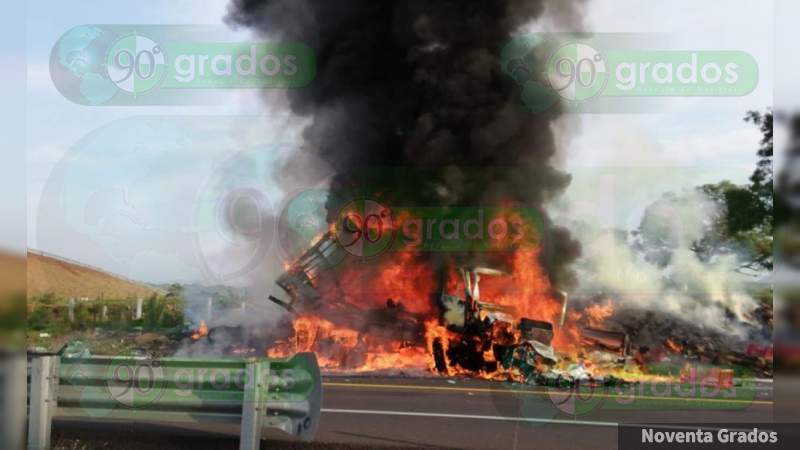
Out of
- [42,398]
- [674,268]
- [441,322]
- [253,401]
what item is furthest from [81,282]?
[674,268]

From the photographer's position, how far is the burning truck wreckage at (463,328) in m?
4.66

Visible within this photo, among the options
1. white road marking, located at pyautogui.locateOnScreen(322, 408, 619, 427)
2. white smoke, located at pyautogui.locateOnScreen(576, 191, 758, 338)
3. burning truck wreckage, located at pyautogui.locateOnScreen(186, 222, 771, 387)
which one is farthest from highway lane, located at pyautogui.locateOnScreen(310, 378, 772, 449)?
white smoke, located at pyautogui.locateOnScreen(576, 191, 758, 338)

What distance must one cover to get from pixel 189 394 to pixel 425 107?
310 cm

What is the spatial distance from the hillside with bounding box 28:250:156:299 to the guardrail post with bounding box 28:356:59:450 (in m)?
0.85

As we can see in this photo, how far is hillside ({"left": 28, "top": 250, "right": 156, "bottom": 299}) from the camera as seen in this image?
14.2 feet

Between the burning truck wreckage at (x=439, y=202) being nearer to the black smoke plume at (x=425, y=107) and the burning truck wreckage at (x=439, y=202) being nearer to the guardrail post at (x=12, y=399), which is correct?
the black smoke plume at (x=425, y=107)

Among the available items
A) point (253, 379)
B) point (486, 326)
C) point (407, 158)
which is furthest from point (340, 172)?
point (253, 379)

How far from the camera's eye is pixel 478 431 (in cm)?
432

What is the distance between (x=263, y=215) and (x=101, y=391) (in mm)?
1670

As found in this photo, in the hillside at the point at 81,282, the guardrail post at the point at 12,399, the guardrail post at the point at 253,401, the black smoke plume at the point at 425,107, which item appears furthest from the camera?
the black smoke plume at the point at 425,107

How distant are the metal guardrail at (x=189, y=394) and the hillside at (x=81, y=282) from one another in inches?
27.3

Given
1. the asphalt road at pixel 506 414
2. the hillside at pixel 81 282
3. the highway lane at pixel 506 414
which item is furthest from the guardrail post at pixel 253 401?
the hillside at pixel 81 282

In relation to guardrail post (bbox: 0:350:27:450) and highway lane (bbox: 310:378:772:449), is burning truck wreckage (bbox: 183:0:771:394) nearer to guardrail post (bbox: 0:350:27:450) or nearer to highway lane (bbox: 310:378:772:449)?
highway lane (bbox: 310:378:772:449)

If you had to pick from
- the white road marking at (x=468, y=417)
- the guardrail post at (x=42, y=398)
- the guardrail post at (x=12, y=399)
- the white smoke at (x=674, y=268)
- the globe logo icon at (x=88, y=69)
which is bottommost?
the white road marking at (x=468, y=417)
